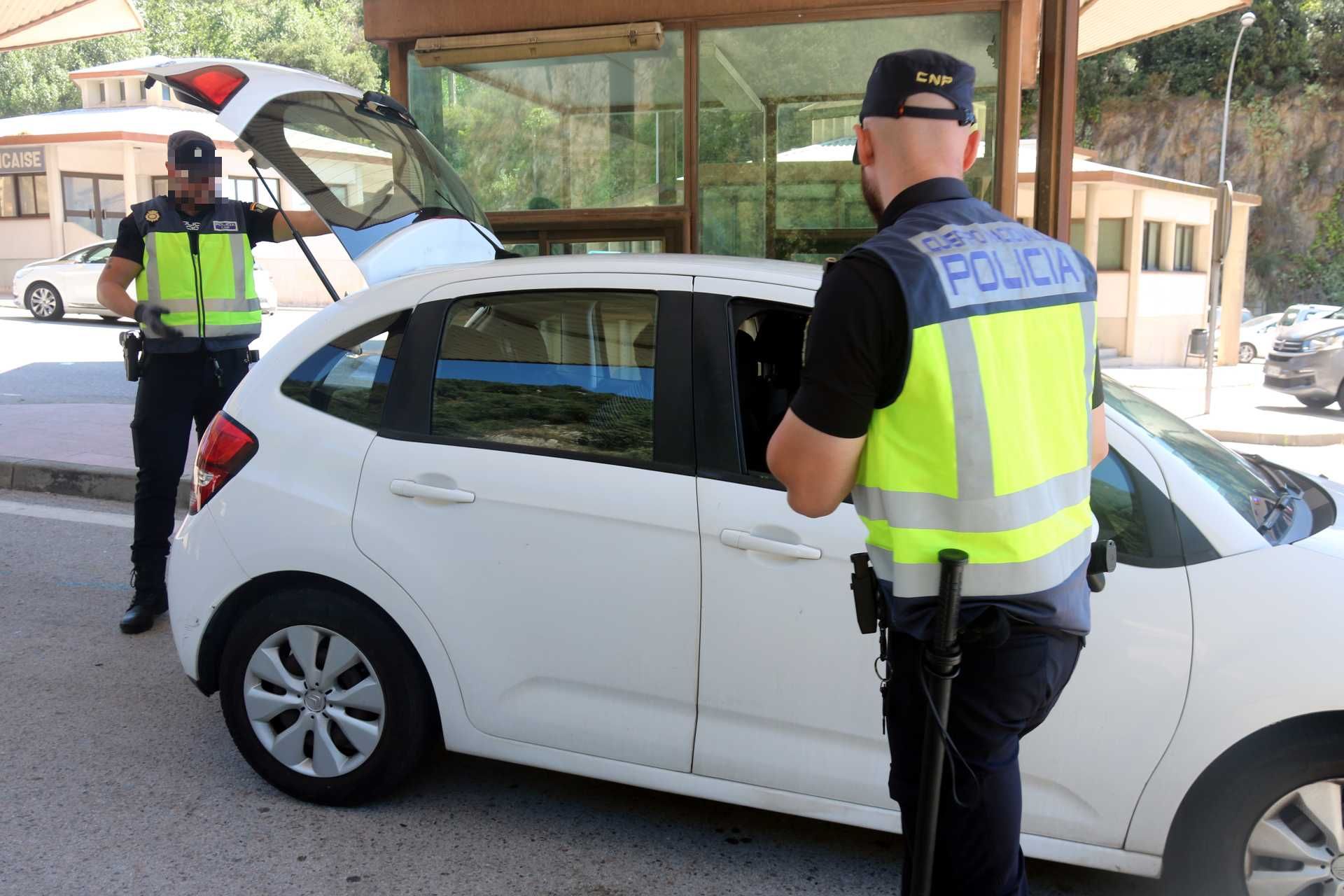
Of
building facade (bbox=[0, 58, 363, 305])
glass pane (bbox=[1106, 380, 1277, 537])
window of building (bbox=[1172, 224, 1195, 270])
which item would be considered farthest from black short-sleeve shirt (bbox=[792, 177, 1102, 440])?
window of building (bbox=[1172, 224, 1195, 270])

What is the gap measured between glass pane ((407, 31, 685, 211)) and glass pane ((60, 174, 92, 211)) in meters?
27.8

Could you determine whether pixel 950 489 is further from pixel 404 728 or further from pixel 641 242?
pixel 641 242

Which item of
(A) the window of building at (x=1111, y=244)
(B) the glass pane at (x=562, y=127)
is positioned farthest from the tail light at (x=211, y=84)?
(A) the window of building at (x=1111, y=244)

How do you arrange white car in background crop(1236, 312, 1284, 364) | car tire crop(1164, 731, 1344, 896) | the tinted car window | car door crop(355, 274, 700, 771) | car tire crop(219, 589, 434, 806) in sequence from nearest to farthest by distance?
car tire crop(1164, 731, 1344, 896) → car door crop(355, 274, 700, 771) → car tire crop(219, 589, 434, 806) → the tinted car window → white car in background crop(1236, 312, 1284, 364)

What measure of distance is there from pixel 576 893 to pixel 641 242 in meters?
5.59

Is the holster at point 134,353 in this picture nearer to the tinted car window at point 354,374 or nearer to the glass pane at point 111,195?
the tinted car window at point 354,374

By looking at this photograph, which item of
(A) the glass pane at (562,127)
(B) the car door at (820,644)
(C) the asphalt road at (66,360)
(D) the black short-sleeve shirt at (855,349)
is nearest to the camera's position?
Result: (D) the black short-sleeve shirt at (855,349)

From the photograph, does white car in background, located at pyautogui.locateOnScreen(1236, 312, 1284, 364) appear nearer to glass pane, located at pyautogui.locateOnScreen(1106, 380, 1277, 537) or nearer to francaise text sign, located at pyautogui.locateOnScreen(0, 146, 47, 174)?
glass pane, located at pyautogui.locateOnScreen(1106, 380, 1277, 537)

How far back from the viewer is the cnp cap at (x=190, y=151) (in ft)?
15.4

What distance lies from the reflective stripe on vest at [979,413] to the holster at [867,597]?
9 cm

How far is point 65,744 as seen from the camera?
12.2 ft

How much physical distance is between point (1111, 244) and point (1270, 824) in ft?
92.2

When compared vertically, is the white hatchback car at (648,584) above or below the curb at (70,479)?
above

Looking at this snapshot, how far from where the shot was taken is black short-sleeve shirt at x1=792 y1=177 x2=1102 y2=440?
1754 mm
